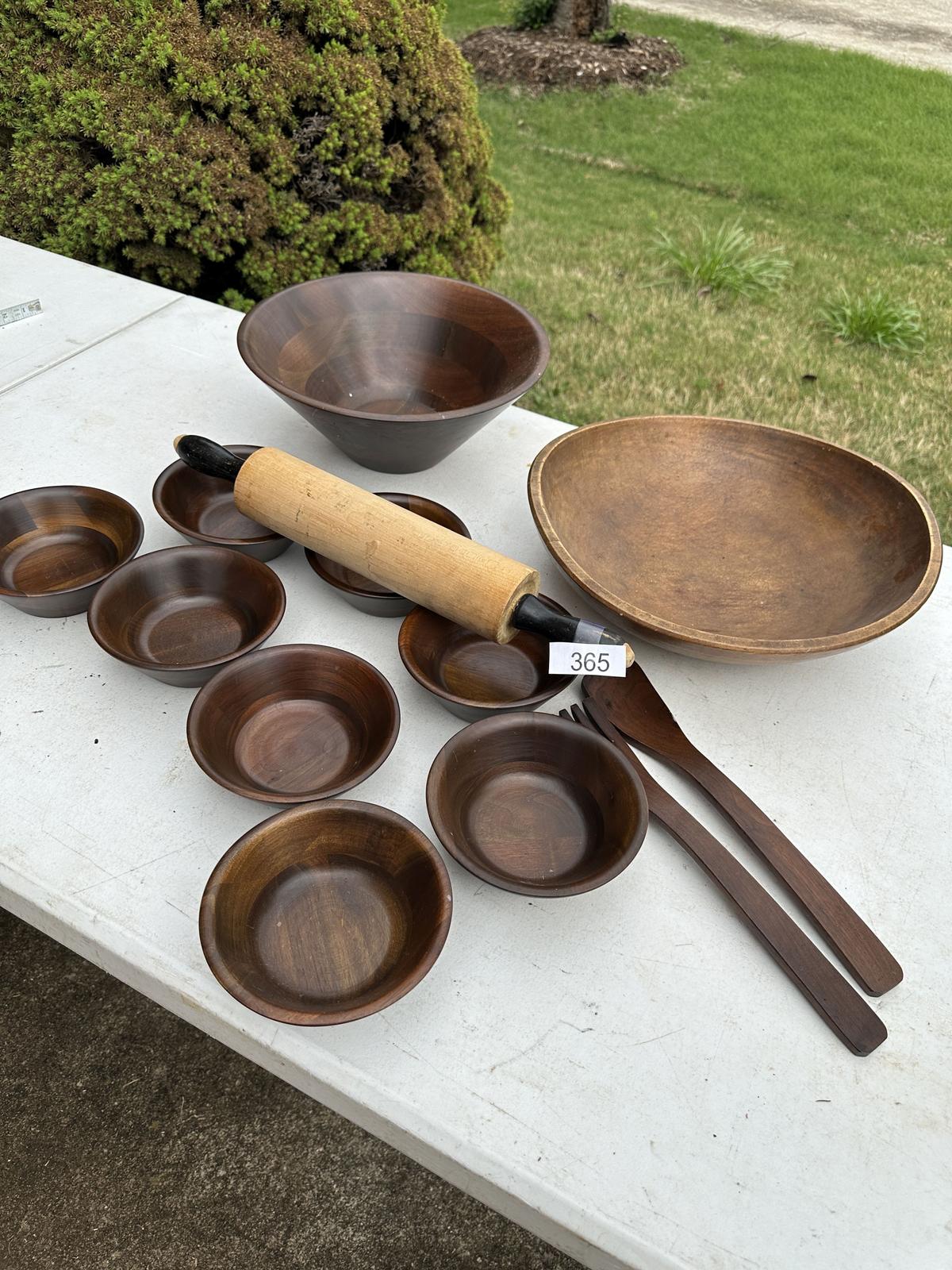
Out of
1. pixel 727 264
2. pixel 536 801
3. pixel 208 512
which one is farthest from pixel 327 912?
pixel 727 264

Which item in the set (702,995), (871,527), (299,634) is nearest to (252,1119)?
(299,634)

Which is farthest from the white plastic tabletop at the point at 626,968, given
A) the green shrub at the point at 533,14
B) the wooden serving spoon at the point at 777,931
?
the green shrub at the point at 533,14

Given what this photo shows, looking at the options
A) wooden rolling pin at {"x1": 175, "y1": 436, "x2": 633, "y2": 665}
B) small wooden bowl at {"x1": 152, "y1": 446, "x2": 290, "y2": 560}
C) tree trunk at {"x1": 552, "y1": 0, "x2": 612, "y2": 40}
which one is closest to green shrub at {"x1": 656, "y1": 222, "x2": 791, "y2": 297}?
small wooden bowl at {"x1": 152, "y1": 446, "x2": 290, "y2": 560}

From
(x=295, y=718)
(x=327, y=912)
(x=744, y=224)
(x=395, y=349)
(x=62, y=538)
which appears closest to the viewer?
(x=327, y=912)

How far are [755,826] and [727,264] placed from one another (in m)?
3.83

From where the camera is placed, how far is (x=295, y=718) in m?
1.22

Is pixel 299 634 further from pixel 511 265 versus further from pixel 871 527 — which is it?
pixel 511 265

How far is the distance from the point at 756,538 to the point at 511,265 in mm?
3409

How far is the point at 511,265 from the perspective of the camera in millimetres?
4453

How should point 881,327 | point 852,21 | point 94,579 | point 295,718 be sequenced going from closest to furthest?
point 295,718, point 94,579, point 881,327, point 852,21

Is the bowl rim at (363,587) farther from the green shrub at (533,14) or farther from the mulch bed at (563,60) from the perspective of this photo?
the green shrub at (533,14)

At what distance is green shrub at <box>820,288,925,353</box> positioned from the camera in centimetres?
390

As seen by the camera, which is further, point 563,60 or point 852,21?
point 852,21

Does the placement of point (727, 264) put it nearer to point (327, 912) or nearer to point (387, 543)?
point (387, 543)
